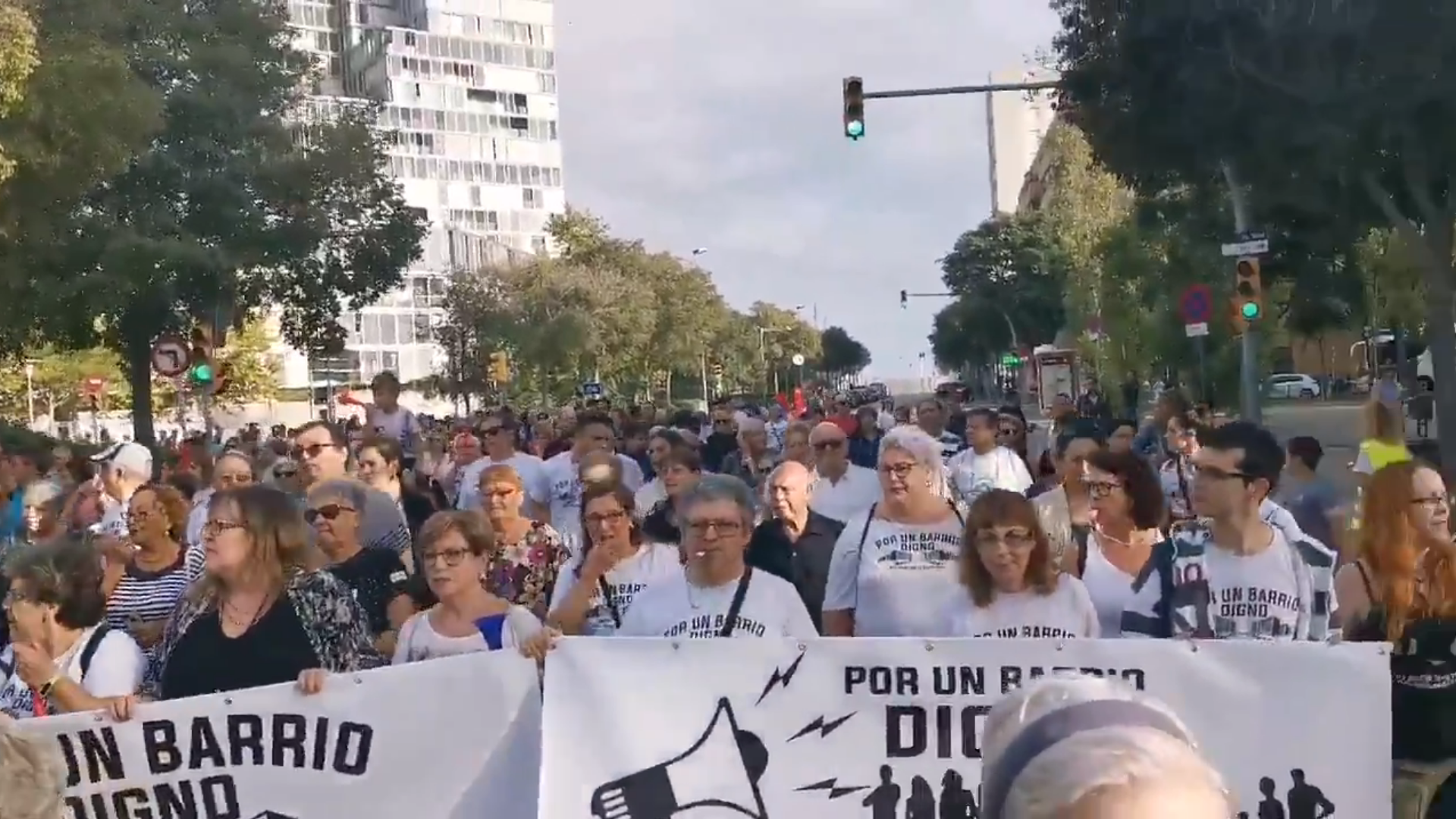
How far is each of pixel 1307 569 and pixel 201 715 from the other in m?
3.33

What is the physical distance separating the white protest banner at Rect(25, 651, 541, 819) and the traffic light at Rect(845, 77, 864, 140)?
572 inches

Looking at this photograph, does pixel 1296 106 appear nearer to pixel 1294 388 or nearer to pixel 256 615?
pixel 256 615

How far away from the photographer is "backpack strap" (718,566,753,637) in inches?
189

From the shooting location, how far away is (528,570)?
6.68m

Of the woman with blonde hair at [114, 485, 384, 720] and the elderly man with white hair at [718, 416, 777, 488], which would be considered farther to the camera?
the elderly man with white hair at [718, 416, 777, 488]

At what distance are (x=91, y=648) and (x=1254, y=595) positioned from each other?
353 centimetres

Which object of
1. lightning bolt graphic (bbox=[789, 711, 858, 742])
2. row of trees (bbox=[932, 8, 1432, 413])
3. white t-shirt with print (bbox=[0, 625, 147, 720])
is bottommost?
lightning bolt graphic (bbox=[789, 711, 858, 742])

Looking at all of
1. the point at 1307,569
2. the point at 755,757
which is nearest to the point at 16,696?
the point at 755,757

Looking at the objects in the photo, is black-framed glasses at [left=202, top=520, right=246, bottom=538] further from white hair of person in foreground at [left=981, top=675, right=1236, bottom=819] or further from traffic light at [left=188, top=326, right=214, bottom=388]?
traffic light at [left=188, top=326, right=214, bottom=388]

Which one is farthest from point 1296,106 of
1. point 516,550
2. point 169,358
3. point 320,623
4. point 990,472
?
point 320,623

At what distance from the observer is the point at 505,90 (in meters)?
143

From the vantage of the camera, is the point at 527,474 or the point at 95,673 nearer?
the point at 95,673

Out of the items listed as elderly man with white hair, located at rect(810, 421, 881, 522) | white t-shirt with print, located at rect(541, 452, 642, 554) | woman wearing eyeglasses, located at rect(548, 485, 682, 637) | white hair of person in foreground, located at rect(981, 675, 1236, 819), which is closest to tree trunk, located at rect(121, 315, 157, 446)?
white t-shirt with print, located at rect(541, 452, 642, 554)

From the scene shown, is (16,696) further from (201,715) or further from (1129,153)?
(1129,153)
